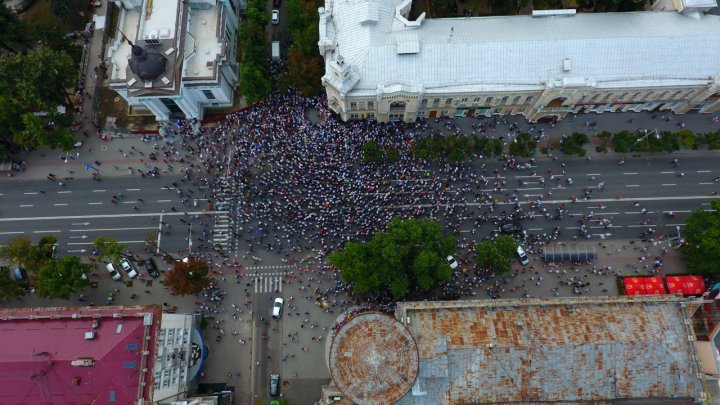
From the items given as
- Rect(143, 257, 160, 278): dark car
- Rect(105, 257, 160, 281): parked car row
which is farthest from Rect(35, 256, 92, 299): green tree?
Rect(143, 257, 160, 278): dark car

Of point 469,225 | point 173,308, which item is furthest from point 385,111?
point 173,308

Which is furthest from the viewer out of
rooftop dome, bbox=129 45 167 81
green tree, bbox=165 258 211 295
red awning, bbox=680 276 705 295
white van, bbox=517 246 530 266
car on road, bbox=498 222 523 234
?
car on road, bbox=498 222 523 234

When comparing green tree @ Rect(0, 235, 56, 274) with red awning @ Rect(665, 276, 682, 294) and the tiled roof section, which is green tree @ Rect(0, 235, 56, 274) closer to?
the tiled roof section

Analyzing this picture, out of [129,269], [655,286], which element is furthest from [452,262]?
[129,269]

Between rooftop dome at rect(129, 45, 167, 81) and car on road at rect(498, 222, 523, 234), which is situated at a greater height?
rooftop dome at rect(129, 45, 167, 81)

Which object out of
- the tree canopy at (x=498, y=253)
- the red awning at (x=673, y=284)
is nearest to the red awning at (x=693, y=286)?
the red awning at (x=673, y=284)

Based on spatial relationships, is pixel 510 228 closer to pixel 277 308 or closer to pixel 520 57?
pixel 520 57
